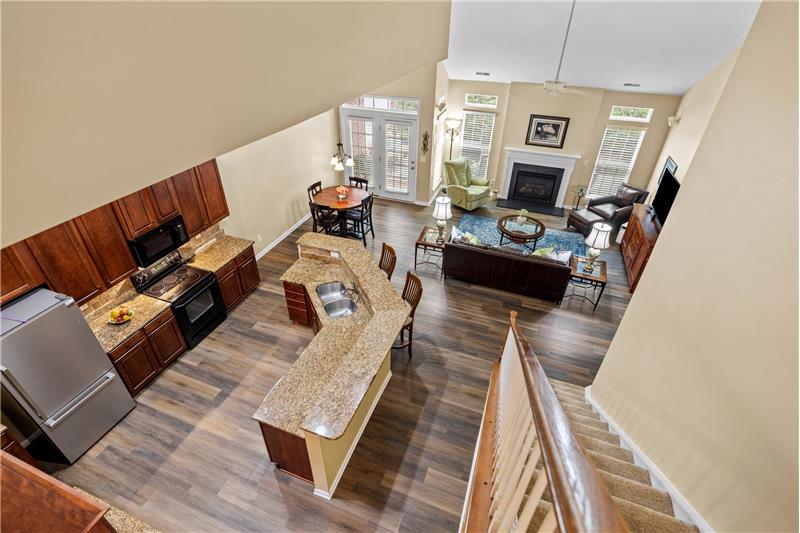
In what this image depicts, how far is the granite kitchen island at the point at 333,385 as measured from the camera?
9.84 feet

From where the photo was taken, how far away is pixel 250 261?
5.68 metres

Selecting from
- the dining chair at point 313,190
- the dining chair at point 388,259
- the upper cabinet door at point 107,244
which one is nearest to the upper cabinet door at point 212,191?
the upper cabinet door at point 107,244

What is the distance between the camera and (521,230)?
24.3 ft

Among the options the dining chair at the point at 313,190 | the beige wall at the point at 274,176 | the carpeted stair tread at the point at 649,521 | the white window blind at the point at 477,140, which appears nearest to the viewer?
the carpeted stair tread at the point at 649,521

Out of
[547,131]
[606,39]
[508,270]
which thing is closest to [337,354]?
[508,270]

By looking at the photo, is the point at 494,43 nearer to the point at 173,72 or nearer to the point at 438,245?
the point at 438,245

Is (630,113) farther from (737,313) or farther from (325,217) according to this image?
(737,313)

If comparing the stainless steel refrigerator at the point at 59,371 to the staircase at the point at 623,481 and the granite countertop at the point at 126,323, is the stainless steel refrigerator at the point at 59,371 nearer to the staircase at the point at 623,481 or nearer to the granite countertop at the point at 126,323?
the granite countertop at the point at 126,323

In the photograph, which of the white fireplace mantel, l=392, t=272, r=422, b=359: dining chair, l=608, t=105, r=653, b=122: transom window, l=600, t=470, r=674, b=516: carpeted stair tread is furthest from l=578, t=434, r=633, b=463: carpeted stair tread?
l=608, t=105, r=653, b=122: transom window

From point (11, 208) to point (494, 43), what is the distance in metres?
6.90

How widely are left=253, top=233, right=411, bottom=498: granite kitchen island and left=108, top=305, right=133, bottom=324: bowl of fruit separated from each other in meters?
1.77

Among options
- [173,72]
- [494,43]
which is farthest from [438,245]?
[173,72]

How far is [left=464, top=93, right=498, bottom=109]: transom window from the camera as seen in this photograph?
8577mm

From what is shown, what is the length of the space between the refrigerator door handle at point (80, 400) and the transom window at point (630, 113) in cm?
968
